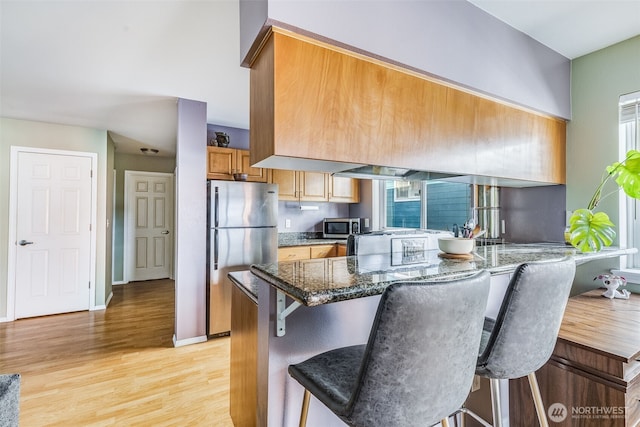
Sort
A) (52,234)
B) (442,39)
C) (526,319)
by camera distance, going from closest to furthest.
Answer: (526,319) → (442,39) → (52,234)

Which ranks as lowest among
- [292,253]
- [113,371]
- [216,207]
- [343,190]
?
[113,371]

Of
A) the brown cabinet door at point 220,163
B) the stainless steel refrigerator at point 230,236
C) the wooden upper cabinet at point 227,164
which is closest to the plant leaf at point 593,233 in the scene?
the stainless steel refrigerator at point 230,236

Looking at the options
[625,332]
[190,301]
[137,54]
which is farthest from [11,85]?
[625,332]

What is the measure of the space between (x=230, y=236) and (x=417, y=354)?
8.82 feet

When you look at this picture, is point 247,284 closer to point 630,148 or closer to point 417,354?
point 417,354

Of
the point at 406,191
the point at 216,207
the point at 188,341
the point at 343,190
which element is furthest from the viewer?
the point at 343,190

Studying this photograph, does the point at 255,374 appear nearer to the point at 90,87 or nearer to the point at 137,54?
the point at 137,54

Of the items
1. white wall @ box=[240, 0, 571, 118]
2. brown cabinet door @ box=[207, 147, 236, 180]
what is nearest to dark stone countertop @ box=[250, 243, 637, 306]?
white wall @ box=[240, 0, 571, 118]

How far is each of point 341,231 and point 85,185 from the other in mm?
A: 3445

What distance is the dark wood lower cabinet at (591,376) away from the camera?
3.97 feet

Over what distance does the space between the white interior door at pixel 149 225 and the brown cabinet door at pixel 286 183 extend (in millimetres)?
3124

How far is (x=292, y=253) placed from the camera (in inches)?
141

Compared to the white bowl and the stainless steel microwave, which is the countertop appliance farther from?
the stainless steel microwave

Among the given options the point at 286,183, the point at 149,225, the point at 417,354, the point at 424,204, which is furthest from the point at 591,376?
the point at 149,225
